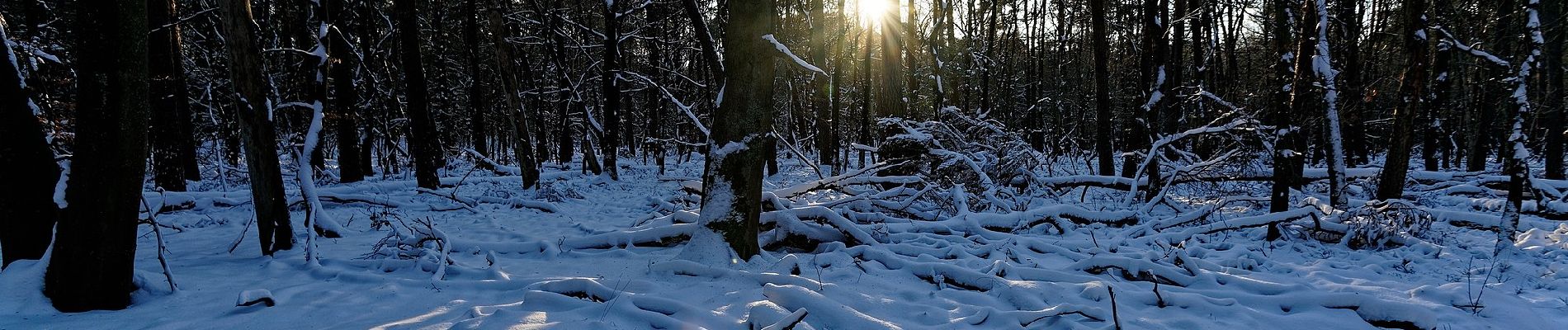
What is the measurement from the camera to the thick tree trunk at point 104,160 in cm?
328

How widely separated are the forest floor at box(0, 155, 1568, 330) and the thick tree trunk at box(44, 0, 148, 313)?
0.19 metres

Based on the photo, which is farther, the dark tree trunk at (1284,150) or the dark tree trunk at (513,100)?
the dark tree trunk at (513,100)

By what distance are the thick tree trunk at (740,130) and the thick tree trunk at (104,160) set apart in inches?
133

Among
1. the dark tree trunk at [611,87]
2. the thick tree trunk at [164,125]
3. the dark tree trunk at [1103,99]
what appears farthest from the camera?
the dark tree trunk at [611,87]

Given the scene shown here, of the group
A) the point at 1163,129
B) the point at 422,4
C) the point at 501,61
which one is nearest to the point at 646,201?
the point at 501,61

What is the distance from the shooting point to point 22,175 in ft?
12.1

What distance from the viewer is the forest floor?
11.8 feet

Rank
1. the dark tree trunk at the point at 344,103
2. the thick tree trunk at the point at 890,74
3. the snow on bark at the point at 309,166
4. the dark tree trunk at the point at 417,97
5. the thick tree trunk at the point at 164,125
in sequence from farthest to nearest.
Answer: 1. the dark tree trunk at the point at 344,103
2. the dark tree trunk at the point at 417,97
3. the thick tree trunk at the point at 890,74
4. the thick tree trunk at the point at 164,125
5. the snow on bark at the point at 309,166

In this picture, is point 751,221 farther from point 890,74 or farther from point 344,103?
point 344,103

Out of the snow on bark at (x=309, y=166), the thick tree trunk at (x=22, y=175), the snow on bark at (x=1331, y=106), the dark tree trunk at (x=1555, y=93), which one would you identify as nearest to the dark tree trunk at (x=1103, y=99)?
the snow on bark at (x=1331, y=106)

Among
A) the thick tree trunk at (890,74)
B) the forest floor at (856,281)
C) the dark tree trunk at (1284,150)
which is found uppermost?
the thick tree trunk at (890,74)

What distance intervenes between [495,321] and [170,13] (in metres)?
4.71

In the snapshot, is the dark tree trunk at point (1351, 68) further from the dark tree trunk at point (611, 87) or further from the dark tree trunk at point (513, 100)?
the dark tree trunk at point (513, 100)

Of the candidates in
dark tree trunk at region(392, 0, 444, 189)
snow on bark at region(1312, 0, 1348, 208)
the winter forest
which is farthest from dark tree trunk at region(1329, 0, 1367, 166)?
dark tree trunk at region(392, 0, 444, 189)
